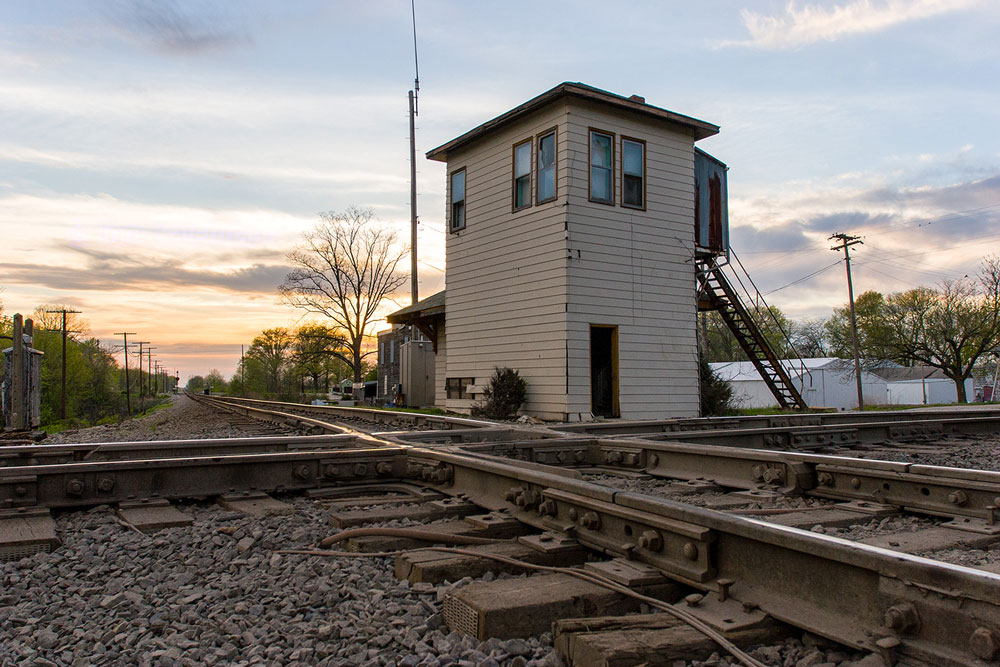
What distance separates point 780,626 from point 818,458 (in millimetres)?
2680

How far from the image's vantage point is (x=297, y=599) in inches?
105

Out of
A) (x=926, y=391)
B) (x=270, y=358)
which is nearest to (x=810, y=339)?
(x=926, y=391)

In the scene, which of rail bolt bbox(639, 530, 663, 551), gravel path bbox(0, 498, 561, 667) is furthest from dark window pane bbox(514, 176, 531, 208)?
rail bolt bbox(639, 530, 663, 551)

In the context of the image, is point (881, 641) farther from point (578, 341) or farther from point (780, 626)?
point (578, 341)

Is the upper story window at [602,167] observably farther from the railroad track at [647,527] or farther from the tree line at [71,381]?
the tree line at [71,381]

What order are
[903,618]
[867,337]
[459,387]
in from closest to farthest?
1. [903,618]
2. [459,387]
3. [867,337]

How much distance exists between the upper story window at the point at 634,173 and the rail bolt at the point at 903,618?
1419 cm

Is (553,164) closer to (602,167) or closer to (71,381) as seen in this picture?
(602,167)

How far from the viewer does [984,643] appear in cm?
174

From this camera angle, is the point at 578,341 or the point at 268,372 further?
the point at 268,372

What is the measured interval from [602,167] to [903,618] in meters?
14.2

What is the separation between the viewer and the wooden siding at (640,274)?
14672 millimetres

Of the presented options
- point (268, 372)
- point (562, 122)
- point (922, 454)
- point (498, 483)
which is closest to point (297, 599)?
point (498, 483)

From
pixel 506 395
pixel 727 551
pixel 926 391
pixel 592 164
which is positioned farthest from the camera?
pixel 926 391
